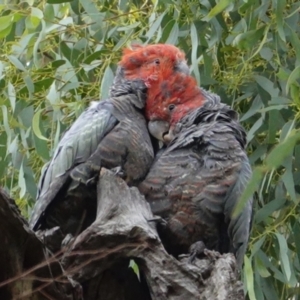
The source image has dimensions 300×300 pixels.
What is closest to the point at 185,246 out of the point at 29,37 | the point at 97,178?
the point at 97,178

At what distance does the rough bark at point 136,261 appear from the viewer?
5.20 feet

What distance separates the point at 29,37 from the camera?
253 centimetres

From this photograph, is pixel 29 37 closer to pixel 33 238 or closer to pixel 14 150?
pixel 14 150

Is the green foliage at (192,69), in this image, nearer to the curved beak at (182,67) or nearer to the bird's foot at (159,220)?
the curved beak at (182,67)

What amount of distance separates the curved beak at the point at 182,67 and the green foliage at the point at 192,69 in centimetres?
4

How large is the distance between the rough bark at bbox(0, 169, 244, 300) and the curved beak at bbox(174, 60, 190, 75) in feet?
2.04

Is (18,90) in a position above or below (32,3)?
below

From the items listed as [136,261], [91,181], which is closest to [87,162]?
[91,181]

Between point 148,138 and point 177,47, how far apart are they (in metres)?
0.47

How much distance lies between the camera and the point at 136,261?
1.67 meters

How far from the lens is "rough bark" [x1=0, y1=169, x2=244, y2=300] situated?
158 centimetres

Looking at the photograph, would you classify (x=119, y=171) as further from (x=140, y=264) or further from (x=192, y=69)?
(x=192, y=69)

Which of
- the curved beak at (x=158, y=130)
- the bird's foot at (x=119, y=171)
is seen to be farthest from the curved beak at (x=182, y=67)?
the bird's foot at (x=119, y=171)

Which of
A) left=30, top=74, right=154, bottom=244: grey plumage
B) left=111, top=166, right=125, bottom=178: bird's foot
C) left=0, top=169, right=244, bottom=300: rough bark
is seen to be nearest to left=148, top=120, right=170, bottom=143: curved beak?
left=30, top=74, right=154, bottom=244: grey plumage
